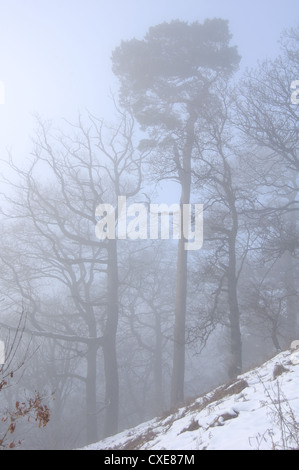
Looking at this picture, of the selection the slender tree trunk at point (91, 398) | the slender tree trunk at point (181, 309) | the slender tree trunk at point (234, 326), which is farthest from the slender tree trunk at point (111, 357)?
the slender tree trunk at point (234, 326)

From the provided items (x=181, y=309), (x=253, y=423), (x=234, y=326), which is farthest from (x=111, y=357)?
(x=253, y=423)

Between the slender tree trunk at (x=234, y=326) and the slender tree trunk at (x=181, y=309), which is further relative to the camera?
the slender tree trunk at (x=181, y=309)

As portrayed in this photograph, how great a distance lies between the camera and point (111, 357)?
14.5 meters

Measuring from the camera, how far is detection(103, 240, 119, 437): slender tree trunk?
13.9 m

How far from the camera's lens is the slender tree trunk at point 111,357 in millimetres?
13867

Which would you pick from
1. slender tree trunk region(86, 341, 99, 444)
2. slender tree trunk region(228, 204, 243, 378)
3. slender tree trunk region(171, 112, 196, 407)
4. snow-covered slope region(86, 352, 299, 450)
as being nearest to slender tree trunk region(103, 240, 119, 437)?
slender tree trunk region(86, 341, 99, 444)

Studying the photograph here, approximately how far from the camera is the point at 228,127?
1151 centimetres

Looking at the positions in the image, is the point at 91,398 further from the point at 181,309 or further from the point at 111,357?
the point at 181,309

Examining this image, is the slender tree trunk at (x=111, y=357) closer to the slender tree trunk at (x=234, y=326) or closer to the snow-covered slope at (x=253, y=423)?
the slender tree trunk at (x=234, y=326)

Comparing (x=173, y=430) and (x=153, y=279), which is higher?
(x=153, y=279)

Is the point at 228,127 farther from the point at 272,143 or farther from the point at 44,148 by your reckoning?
the point at 44,148
